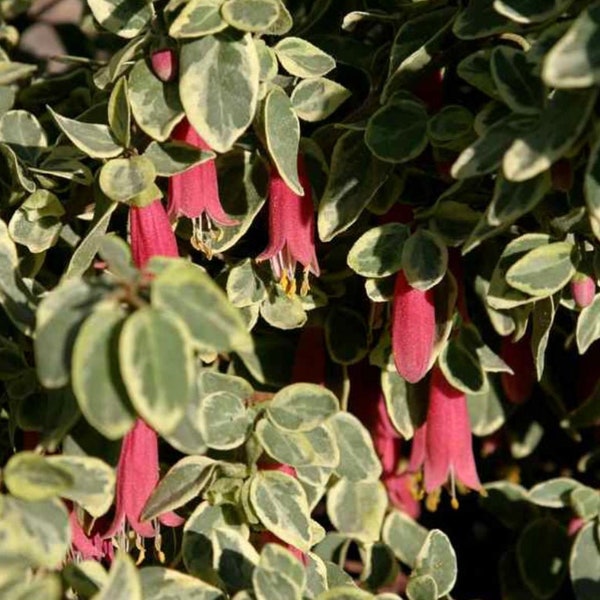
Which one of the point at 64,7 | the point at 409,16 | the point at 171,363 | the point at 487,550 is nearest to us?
the point at 171,363

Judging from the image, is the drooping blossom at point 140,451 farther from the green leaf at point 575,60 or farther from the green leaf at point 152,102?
the green leaf at point 575,60

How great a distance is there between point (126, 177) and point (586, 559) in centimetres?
72

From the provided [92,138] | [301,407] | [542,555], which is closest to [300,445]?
[301,407]

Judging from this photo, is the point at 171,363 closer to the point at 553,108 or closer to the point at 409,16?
the point at 553,108

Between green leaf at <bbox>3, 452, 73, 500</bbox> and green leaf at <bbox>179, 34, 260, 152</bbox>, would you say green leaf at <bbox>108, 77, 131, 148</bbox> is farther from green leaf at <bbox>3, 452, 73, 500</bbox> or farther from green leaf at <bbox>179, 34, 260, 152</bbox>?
green leaf at <bbox>3, 452, 73, 500</bbox>

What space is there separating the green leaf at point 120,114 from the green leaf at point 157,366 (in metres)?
0.33

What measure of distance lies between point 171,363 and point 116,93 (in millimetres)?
388

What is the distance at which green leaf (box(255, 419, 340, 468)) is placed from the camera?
111 cm

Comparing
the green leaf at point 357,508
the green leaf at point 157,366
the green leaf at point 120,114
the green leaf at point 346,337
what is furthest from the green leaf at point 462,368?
the green leaf at point 157,366

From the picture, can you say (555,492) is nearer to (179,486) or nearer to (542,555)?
(542,555)

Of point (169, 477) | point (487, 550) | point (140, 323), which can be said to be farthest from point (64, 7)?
point (140, 323)

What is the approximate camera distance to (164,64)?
104 cm

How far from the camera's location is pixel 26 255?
123 centimetres

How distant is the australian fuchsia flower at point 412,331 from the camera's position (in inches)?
44.8
